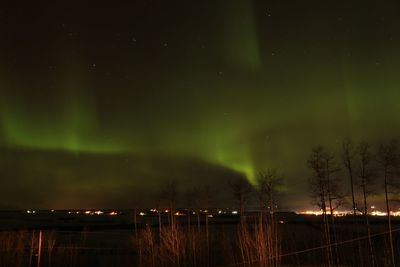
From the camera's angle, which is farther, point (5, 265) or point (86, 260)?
point (86, 260)

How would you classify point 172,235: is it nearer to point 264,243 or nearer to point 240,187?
point 264,243

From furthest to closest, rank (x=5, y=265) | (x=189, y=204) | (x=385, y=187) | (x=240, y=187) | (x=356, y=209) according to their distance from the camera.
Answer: (x=189, y=204) < (x=240, y=187) < (x=356, y=209) < (x=385, y=187) < (x=5, y=265)

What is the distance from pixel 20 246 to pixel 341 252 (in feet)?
55.5

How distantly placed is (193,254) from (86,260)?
9.13 metres

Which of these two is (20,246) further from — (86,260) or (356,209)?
(356,209)

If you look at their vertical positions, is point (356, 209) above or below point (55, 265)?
above

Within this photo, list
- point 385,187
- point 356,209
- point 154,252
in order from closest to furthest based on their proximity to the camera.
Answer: point 154,252 → point 385,187 → point 356,209

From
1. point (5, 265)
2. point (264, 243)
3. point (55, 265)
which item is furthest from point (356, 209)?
point (5, 265)

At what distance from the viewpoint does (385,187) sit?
23312 mm

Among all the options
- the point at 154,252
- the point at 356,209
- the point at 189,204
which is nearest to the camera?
the point at 154,252

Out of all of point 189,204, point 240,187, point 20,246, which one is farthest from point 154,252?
point 189,204

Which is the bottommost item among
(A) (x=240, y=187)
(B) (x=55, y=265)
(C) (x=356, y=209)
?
(B) (x=55, y=265)

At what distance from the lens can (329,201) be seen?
26.5 meters

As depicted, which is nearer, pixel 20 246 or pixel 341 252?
pixel 20 246
